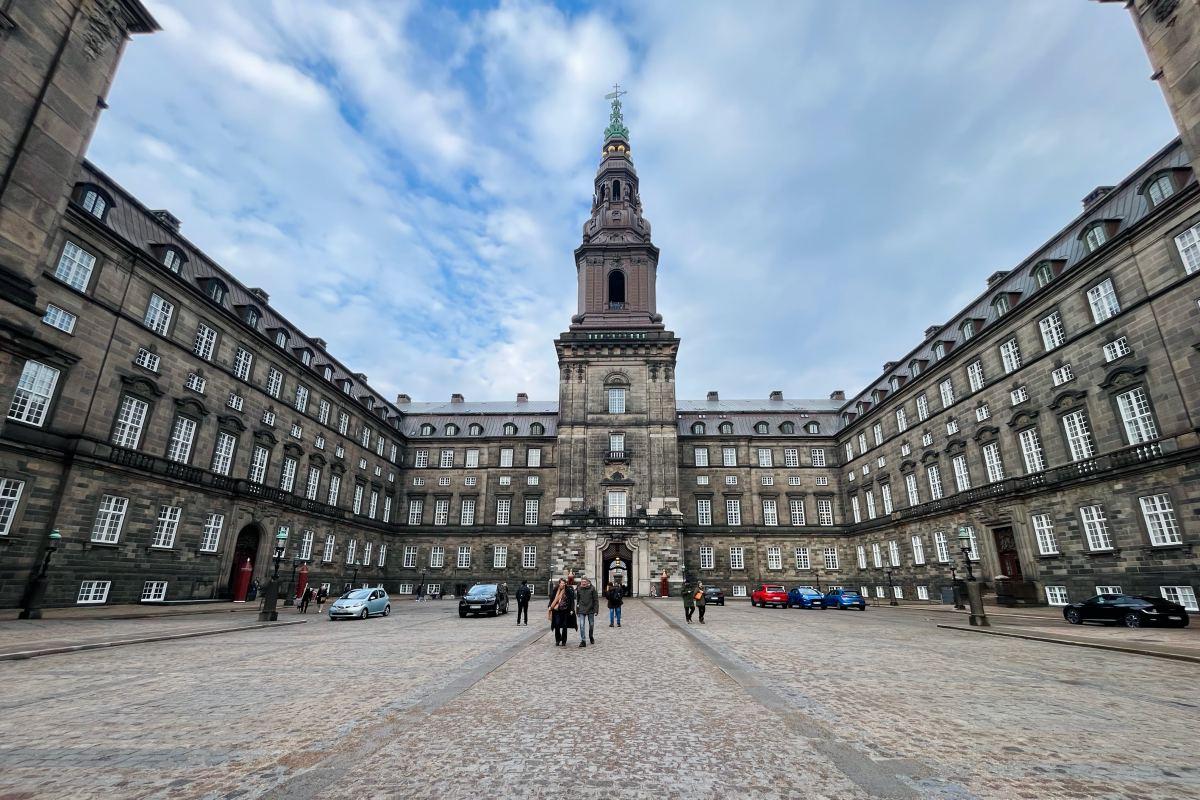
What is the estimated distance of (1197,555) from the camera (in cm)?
2078

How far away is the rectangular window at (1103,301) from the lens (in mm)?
24969

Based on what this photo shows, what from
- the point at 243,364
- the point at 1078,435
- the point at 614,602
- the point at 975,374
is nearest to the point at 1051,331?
the point at 1078,435

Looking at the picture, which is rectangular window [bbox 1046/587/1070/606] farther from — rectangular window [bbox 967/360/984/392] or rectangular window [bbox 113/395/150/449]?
rectangular window [bbox 113/395/150/449]

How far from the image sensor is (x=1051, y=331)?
2839cm

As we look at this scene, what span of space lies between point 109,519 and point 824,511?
5349cm

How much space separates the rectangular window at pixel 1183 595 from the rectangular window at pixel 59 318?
4536 cm

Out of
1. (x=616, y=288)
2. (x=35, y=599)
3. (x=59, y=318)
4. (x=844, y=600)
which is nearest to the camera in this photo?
(x=35, y=599)

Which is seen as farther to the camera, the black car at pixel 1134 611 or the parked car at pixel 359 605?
the parked car at pixel 359 605

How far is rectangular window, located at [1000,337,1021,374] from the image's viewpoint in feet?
101

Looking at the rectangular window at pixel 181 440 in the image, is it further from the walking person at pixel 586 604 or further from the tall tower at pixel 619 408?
the tall tower at pixel 619 408

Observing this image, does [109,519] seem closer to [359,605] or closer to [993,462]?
[359,605]

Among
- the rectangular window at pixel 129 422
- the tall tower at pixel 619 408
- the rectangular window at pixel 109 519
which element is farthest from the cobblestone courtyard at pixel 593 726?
the tall tower at pixel 619 408

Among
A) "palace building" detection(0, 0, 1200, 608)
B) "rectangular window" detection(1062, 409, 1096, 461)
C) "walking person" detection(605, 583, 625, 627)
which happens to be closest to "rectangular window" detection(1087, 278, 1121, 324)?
"palace building" detection(0, 0, 1200, 608)

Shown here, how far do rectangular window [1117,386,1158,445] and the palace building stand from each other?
133 mm
